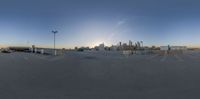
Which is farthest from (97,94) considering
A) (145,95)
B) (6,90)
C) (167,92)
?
(6,90)

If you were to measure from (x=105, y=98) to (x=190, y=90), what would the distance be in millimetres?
3979

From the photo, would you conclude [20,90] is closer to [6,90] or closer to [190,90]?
[6,90]

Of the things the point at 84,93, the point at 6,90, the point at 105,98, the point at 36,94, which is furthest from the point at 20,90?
the point at 105,98

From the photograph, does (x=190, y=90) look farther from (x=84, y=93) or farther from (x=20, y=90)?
(x=20, y=90)

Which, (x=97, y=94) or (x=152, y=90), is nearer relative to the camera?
(x=97, y=94)

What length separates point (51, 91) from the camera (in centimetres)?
1243

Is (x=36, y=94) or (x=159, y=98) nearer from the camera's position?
(x=159, y=98)

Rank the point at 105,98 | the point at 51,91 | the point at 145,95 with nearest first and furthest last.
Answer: the point at 105,98 → the point at 145,95 → the point at 51,91

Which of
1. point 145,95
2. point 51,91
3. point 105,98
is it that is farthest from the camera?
point 51,91

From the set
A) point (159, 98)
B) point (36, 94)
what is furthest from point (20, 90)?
point (159, 98)

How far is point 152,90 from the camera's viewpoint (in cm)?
1281

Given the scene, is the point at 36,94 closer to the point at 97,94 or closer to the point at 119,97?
the point at 97,94

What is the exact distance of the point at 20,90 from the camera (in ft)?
41.3

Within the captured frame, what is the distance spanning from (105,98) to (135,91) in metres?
2.19
